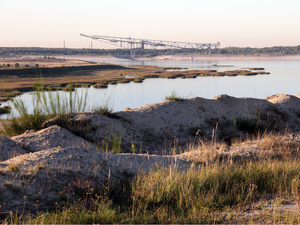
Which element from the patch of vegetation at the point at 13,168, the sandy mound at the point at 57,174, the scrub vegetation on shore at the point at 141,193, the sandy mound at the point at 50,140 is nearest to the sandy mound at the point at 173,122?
the sandy mound at the point at 50,140

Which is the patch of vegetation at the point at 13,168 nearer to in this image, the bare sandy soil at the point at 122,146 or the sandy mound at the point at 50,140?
the bare sandy soil at the point at 122,146

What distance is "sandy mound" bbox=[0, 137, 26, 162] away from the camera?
8.91 metres

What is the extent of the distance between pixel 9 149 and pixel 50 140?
4.46 ft

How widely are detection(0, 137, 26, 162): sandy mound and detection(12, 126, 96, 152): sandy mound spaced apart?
0.31 m

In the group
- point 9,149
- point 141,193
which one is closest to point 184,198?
point 141,193

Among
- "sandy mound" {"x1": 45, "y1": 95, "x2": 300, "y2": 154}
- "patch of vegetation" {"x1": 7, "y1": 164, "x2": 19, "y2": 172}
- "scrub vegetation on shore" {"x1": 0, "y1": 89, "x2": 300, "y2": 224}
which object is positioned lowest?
"sandy mound" {"x1": 45, "y1": 95, "x2": 300, "y2": 154}

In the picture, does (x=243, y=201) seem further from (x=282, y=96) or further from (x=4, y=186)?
(x=282, y=96)

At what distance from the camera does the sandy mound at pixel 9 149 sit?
29.2 feet

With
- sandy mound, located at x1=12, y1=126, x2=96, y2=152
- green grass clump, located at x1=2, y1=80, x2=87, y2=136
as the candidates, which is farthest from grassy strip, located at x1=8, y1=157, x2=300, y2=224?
green grass clump, located at x1=2, y1=80, x2=87, y2=136

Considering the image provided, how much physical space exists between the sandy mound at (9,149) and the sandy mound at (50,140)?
12.1 inches

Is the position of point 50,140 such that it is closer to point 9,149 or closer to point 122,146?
point 9,149

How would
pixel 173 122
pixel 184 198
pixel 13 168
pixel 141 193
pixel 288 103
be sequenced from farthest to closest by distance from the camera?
pixel 288 103 < pixel 173 122 < pixel 13 168 < pixel 141 193 < pixel 184 198

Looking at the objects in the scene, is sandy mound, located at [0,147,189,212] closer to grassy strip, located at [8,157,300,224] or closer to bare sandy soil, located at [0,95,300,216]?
bare sandy soil, located at [0,95,300,216]

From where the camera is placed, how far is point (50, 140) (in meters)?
10.3
